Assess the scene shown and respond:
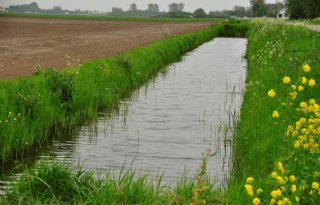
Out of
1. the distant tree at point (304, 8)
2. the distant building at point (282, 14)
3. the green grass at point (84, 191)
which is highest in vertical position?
the distant tree at point (304, 8)

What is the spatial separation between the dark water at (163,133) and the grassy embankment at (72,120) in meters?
0.54

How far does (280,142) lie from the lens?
9.72m

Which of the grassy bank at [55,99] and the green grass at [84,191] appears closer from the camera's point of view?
the green grass at [84,191]

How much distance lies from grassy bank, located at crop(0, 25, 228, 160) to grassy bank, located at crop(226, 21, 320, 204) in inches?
180

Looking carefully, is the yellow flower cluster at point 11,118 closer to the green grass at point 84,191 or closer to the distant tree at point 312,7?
the green grass at point 84,191

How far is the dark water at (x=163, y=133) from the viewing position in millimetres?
11523

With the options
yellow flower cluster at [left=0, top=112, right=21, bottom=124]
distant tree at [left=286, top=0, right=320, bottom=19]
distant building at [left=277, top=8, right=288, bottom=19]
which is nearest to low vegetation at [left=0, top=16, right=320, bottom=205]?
yellow flower cluster at [left=0, top=112, right=21, bottom=124]

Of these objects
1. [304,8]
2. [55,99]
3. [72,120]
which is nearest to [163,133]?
[72,120]

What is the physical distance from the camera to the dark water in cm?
1152

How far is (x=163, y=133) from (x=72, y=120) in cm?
249

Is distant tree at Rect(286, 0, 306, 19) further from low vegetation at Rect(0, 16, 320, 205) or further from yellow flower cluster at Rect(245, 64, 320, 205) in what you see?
yellow flower cluster at Rect(245, 64, 320, 205)

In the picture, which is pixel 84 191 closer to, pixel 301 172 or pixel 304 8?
pixel 301 172

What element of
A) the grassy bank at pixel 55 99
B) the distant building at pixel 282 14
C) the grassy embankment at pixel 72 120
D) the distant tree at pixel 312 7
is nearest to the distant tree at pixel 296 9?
the distant tree at pixel 312 7

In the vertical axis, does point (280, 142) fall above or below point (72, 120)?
above
